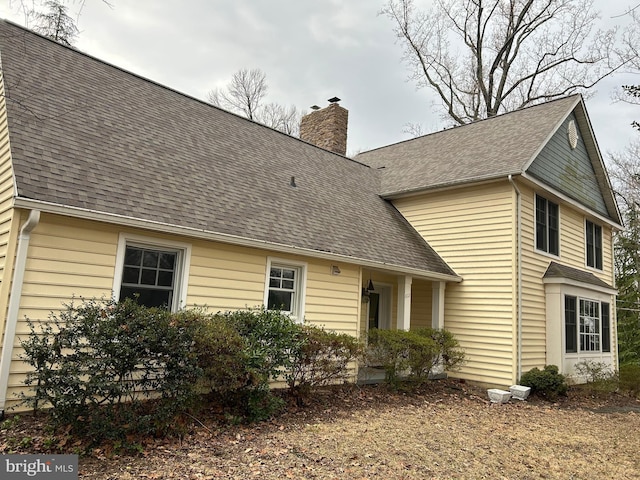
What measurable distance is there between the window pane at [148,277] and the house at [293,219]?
27mm

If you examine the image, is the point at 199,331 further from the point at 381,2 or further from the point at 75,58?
the point at 381,2

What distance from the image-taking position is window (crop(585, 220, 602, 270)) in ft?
47.0

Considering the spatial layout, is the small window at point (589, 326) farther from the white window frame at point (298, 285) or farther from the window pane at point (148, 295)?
the window pane at point (148, 295)

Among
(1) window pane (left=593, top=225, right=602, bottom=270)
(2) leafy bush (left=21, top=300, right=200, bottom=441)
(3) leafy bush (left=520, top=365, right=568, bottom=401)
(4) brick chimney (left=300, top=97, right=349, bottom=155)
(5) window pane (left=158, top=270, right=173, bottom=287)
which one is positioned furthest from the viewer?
(4) brick chimney (left=300, top=97, right=349, bottom=155)

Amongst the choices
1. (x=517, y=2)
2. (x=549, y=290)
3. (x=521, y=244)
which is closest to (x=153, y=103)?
(x=521, y=244)

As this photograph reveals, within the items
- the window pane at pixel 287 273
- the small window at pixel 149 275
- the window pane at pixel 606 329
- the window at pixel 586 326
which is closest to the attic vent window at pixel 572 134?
the window at pixel 586 326

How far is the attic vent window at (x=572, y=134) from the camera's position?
44.2 ft

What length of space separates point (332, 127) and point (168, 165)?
941cm

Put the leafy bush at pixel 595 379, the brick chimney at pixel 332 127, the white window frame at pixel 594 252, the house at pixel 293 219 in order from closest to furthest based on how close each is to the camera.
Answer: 1. the house at pixel 293 219
2. the leafy bush at pixel 595 379
3. the white window frame at pixel 594 252
4. the brick chimney at pixel 332 127

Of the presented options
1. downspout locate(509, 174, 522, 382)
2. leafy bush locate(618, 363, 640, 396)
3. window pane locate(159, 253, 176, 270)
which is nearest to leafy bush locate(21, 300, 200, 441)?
window pane locate(159, 253, 176, 270)

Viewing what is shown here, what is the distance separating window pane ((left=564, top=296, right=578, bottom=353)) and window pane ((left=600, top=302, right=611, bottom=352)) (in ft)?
7.24

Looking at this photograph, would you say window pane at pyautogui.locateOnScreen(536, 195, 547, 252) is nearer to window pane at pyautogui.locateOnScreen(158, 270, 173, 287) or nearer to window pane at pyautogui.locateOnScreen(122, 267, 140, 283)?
window pane at pyautogui.locateOnScreen(158, 270, 173, 287)

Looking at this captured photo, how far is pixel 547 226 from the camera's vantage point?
480 inches

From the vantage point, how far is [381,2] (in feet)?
81.9
